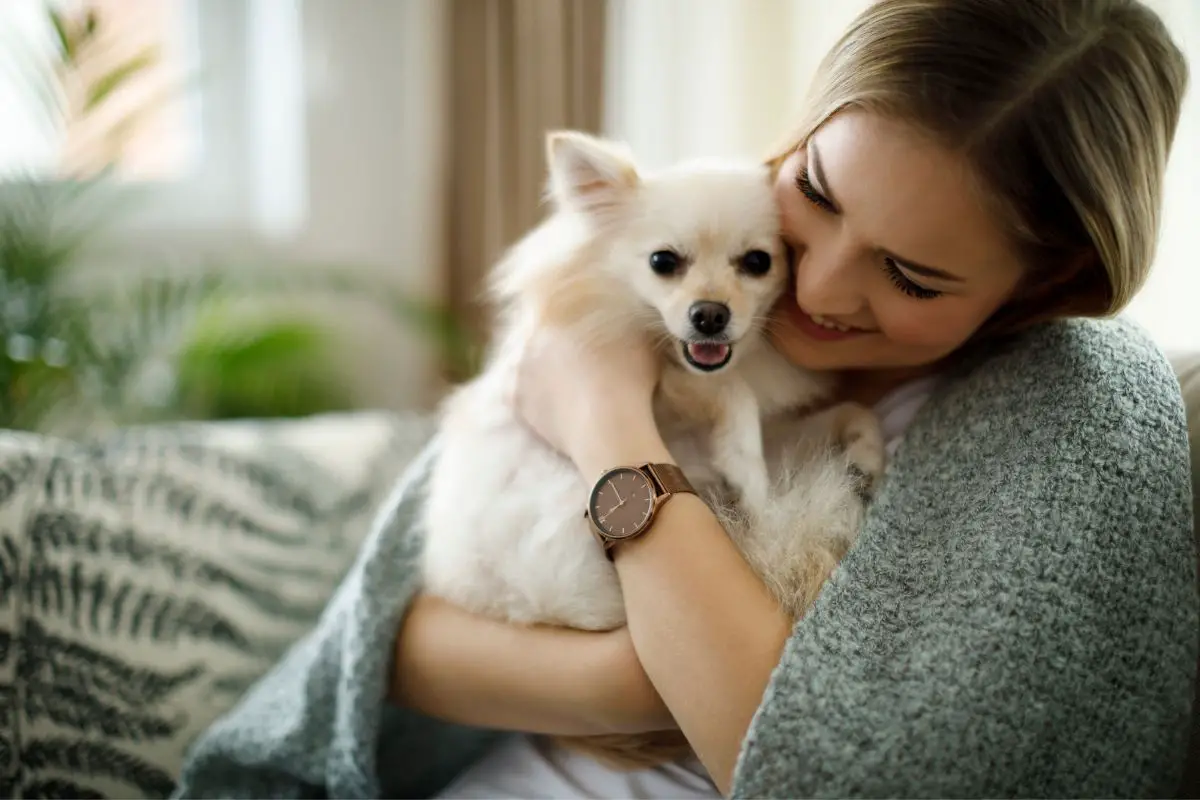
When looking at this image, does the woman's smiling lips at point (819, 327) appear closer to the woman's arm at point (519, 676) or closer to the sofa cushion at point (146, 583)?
the woman's arm at point (519, 676)

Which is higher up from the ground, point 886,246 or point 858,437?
point 886,246

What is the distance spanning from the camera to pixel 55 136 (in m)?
1.95

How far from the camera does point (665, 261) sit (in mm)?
1136

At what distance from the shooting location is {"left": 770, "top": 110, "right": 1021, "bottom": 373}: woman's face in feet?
2.85

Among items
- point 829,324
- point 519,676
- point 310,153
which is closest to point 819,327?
point 829,324

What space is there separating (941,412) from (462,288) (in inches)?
71.1

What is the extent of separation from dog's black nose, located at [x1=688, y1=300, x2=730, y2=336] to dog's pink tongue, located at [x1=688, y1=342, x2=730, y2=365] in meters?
0.03

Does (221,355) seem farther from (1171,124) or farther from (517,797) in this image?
(1171,124)

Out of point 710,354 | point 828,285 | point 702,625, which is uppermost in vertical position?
point 828,285

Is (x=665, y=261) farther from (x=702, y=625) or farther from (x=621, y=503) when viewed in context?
(x=702, y=625)

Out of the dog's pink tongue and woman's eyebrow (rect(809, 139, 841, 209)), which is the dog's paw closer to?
the dog's pink tongue

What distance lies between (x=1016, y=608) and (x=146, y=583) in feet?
3.91

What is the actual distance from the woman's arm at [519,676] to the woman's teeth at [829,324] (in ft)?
1.41

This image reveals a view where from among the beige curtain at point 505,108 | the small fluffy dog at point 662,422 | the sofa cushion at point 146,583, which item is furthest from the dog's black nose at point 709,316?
the beige curtain at point 505,108
